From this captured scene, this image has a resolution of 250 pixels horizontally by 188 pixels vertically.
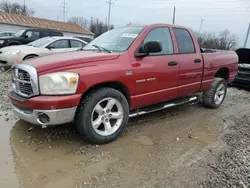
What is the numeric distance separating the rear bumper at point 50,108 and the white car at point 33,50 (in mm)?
5462

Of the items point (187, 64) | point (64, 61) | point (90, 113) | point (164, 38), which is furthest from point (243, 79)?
point (64, 61)

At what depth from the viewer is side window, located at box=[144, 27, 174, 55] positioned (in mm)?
4207

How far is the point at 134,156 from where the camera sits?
10.7 ft

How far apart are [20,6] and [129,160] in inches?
3334

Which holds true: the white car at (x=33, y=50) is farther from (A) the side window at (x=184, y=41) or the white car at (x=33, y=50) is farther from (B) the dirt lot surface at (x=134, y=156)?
(A) the side window at (x=184, y=41)

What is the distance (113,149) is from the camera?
3.43 meters

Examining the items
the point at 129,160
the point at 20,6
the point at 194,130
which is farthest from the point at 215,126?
the point at 20,6

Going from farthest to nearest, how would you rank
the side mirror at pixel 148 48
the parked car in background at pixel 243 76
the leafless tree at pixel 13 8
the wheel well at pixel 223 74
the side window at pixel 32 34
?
the leafless tree at pixel 13 8 < the side window at pixel 32 34 < the parked car in background at pixel 243 76 < the wheel well at pixel 223 74 < the side mirror at pixel 148 48

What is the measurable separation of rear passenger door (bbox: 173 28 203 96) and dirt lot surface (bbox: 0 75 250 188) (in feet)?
2.50

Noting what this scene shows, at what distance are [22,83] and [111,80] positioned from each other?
1259 millimetres

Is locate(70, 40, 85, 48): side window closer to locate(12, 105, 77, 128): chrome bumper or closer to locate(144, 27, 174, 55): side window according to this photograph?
locate(144, 27, 174, 55): side window

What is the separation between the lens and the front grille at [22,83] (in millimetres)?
3124

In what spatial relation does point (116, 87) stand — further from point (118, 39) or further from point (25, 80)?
point (25, 80)

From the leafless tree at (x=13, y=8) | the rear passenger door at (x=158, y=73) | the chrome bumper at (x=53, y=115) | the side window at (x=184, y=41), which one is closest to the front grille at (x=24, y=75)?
the chrome bumper at (x=53, y=115)
